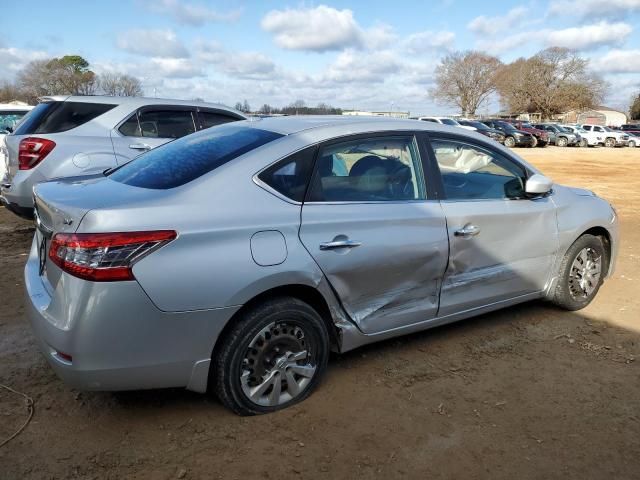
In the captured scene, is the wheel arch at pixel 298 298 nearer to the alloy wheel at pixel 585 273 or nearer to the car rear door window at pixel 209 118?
the alloy wheel at pixel 585 273

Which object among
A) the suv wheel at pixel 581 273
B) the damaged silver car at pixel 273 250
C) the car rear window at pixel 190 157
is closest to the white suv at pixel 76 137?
the car rear window at pixel 190 157

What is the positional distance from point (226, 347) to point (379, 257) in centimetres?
102

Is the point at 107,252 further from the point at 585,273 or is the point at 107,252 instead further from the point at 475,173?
the point at 585,273

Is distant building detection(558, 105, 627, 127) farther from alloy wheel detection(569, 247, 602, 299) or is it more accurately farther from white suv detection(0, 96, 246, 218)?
alloy wheel detection(569, 247, 602, 299)

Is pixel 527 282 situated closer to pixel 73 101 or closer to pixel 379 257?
pixel 379 257

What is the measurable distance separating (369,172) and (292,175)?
616 mm

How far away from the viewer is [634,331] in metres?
4.23

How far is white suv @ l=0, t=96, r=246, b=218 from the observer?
585 cm

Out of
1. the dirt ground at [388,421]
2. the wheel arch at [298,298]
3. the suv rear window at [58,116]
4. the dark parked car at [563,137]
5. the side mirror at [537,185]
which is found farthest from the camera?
the dark parked car at [563,137]

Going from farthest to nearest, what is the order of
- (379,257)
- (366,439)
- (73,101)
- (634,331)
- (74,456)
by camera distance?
1. (73,101)
2. (634,331)
3. (379,257)
4. (366,439)
5. (74,456)

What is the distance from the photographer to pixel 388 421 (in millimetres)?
2934

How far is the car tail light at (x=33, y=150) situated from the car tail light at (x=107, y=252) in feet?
12.9

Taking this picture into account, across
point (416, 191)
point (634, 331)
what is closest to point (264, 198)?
point (416, 191)

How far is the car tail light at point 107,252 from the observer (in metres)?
2.40
